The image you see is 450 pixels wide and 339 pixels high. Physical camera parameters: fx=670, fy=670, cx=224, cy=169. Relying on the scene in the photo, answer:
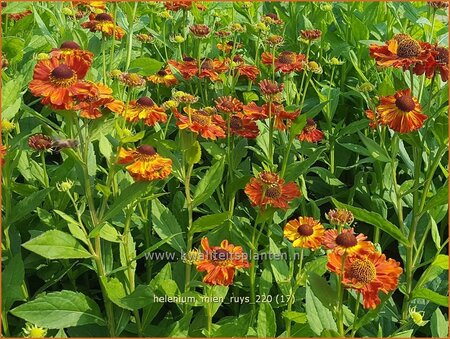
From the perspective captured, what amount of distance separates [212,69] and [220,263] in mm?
831

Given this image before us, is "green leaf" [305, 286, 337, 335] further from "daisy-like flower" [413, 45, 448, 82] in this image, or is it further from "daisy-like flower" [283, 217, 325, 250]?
"daisy-like flower" [413, 45, 448, 82]

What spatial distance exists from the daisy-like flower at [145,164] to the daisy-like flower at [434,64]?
0.59m

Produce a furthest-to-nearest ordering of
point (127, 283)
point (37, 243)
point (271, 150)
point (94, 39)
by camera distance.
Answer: point (94, 39) → point (271, 150) → point (127, 283) → point (37, 243)

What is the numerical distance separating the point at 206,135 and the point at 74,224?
14.6 inches

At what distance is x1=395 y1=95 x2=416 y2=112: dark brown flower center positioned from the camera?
4.70 feet

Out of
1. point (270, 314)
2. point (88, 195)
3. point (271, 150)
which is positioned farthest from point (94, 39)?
point (270, 314)

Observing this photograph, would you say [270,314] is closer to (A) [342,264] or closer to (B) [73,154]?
(A) [342,264]

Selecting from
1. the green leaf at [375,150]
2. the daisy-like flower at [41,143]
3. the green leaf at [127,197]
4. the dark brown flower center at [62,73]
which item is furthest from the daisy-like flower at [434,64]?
the daisy-like flower at [41,143]

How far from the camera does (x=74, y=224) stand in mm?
1399

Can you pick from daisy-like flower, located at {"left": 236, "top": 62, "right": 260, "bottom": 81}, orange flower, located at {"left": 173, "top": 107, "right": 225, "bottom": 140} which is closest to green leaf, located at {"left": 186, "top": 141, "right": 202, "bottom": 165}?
orange flower, located at {"left": 173, "top": 107, "right": 225, "bottom": 140}

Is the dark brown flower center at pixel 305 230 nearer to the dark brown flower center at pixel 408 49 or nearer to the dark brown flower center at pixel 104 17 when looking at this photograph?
the dark brown flower center at pixel 408 49

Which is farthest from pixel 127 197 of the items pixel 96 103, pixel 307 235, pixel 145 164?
pixel 307 235

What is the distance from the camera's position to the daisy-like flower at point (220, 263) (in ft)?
4.43

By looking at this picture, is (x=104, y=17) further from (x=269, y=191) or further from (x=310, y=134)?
(x=269, y=191)
